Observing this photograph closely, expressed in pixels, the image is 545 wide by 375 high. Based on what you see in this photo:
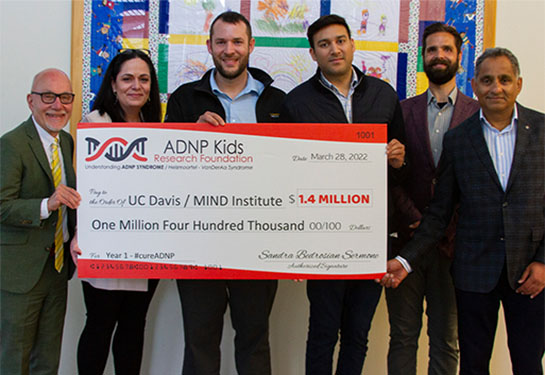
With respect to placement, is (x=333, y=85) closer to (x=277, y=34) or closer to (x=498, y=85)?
(x=498, y=85)

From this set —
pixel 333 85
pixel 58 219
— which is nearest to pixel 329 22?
pixel 333 85

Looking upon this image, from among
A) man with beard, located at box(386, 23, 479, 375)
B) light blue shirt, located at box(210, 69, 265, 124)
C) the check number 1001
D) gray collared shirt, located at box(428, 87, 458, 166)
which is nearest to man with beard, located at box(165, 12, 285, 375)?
light blue shirt, located at box(210, 69, 265, 124)

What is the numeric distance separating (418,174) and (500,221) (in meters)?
0.45

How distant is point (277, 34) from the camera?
2482 millimetres

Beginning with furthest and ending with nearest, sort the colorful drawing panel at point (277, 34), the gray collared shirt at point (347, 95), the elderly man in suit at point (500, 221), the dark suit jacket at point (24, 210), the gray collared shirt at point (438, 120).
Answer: the colorful drawing panel at point (277, 34), the gray collared shirt at point (438, 120), the gray collared shirt at point (347, 95), the dark suit jacket at point (24, 210), the elderly man in suit at point (500, 221)

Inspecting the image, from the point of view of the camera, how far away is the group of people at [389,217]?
1.64 m

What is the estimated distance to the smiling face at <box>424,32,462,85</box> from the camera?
2006 mm

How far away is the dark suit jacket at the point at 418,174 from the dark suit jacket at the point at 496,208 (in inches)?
7.9

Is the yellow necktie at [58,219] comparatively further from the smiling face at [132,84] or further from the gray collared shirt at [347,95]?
the gray collared shirt at [347,95]

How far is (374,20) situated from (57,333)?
8.06 feet

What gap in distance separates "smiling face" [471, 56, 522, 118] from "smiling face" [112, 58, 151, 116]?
60.1 inches

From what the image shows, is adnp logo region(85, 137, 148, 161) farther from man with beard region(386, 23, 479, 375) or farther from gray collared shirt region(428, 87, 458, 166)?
gray collared shirt region(428, 87, 458, 166)

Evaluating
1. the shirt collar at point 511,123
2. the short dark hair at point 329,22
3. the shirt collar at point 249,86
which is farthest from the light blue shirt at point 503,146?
the shirt collar at point 249,86

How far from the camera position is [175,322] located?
2.58 meters
